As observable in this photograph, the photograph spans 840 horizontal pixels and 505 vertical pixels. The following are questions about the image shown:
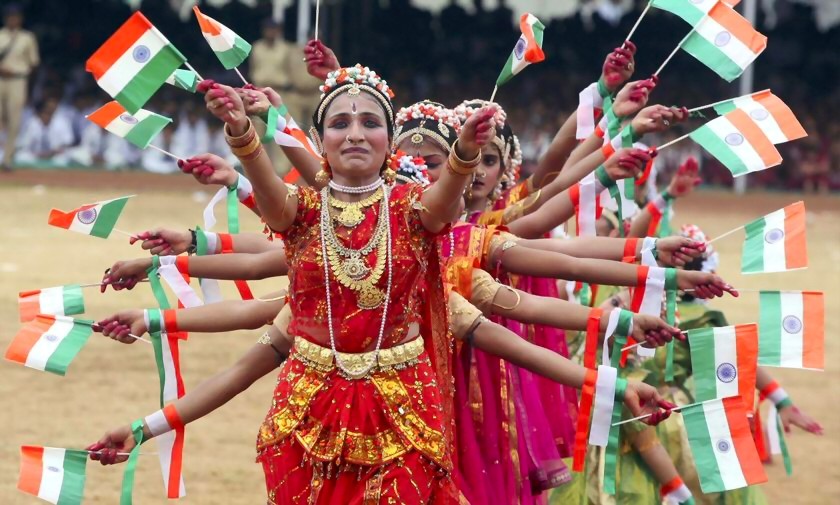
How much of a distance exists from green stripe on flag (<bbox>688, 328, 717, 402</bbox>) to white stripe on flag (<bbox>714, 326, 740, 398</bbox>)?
0.01m

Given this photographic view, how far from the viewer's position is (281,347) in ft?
16.2

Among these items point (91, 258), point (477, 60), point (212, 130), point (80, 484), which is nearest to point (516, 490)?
point (80, 484)

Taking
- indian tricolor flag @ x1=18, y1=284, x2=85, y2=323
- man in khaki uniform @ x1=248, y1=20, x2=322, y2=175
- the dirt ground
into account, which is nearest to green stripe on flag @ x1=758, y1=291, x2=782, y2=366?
indian tricolor flag @ x1=18, y1=284, x2=85, y2=323

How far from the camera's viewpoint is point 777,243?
17.6ft

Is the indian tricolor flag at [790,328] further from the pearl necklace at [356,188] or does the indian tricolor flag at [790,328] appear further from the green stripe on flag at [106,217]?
the green stripe on flag at [106,217]

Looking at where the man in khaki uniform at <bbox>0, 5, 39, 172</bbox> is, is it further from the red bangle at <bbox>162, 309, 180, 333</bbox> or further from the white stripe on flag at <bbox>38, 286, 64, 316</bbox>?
the red bangle at <bbox>162, 309, 180, 333</bbox>

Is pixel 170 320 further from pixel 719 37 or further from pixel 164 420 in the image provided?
pixel 719 37

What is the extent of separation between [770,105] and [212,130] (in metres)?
16.9

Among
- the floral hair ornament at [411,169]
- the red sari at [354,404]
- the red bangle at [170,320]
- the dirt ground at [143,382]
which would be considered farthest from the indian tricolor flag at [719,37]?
the dirt ground at [143,382]

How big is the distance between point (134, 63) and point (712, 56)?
226cm

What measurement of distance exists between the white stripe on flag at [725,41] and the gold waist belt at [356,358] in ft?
6.34

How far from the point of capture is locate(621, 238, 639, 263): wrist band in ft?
17.9

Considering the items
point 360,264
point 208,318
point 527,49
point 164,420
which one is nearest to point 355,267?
point 360,264

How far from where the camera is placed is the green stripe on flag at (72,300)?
Result: 18.2ft
